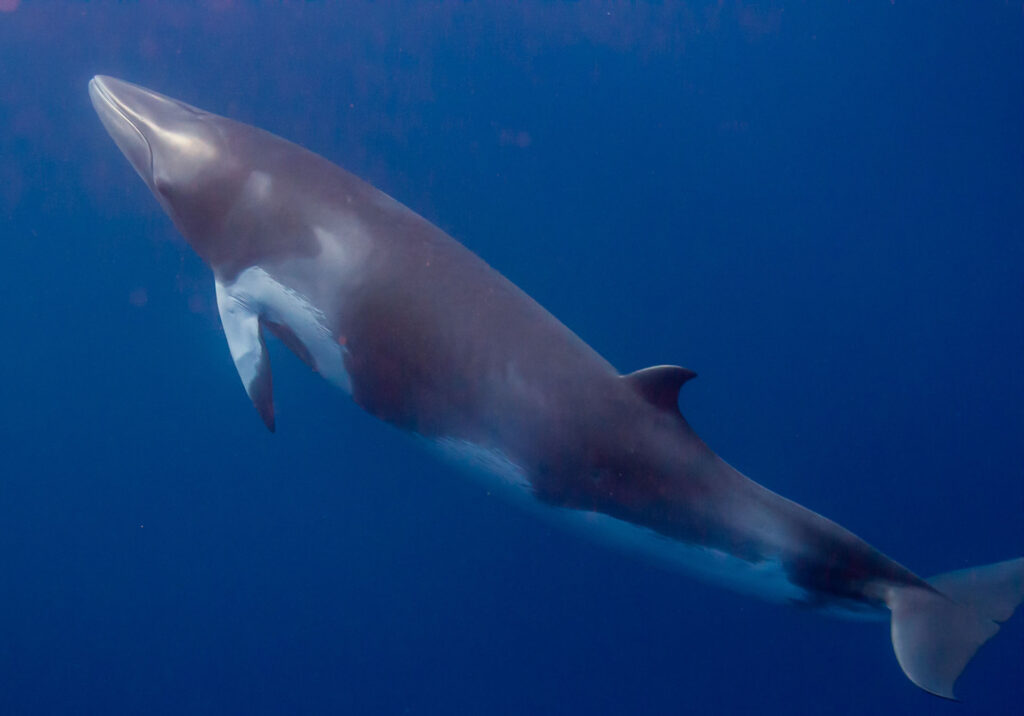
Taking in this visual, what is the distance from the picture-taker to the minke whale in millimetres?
4633

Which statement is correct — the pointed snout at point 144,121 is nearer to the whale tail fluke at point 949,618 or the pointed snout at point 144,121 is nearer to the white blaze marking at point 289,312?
the white blaze marking at point 289,312

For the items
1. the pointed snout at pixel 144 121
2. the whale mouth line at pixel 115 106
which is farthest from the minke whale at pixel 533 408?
the whale mouth line at pixel 115 106

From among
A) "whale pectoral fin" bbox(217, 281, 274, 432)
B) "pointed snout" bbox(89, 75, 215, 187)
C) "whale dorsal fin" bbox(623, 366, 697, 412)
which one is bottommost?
"whale pectoral fin" bbox(217, 281, 274, 432)

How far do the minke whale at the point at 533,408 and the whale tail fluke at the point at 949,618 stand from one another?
0.01 m

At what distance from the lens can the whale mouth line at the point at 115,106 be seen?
6.08 meters

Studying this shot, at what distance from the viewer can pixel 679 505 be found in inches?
185

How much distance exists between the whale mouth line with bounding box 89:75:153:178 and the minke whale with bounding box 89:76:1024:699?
124 cm

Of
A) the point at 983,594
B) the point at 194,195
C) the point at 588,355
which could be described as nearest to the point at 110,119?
the point at 194,195

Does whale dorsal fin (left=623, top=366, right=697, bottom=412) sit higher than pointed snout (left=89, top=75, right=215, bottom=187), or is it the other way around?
pointed snout (left=89, top=75, right=215, bottom=187)

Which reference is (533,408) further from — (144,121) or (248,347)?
(144,121)

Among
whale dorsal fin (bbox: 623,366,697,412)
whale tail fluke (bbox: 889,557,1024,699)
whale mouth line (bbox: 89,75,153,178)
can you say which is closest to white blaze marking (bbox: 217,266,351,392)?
whale mouth line (bbox: 89,75,153,178)

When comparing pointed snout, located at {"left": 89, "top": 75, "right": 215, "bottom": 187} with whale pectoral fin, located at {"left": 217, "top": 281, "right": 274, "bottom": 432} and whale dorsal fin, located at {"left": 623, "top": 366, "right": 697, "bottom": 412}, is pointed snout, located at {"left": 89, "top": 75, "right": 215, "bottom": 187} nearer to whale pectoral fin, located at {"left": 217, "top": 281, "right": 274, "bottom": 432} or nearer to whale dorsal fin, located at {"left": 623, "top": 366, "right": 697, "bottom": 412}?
whale pectoral fin, located at {"left": 217, "top": 281, "right": 274, "bottom": 432}

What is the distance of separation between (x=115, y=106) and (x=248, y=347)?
9.27 ft

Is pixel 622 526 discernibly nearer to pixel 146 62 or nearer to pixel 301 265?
pixel 301 265
